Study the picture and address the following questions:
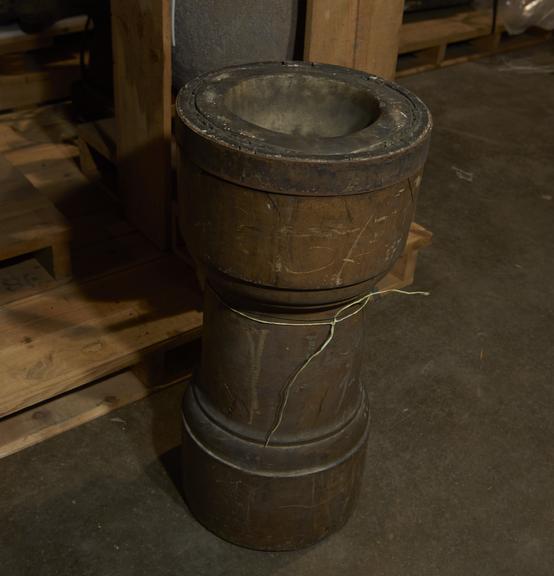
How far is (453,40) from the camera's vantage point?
4.75 m

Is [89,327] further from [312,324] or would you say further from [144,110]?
[312,324]

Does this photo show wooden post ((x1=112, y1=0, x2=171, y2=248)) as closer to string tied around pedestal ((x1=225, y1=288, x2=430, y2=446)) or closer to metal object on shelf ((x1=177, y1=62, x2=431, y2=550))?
metal object on shelf ((x1=177, y1=62, x2=431, y2=550))

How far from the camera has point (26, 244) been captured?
2.25 m

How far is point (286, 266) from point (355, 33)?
1.21 m

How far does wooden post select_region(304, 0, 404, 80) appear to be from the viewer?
232 cm

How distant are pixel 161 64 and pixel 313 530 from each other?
49.1 inches

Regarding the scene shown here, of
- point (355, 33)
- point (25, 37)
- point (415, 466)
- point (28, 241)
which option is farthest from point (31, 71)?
point (415, 466)

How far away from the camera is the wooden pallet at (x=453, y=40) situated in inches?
181

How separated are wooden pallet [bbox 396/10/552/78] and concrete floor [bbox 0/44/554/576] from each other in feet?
5.98

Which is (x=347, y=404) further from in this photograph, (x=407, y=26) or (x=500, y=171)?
(x=407, y=26)

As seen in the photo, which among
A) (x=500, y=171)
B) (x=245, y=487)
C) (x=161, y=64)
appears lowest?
(x=500, y=171)

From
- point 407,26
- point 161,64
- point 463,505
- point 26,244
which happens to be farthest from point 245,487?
point 407,26

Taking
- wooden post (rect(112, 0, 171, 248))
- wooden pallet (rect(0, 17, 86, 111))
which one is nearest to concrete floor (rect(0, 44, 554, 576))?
wooden post (rect(112, 0, 171, 248))

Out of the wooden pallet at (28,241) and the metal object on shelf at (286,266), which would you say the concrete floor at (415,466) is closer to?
the metal object on shelf at (286,266)
